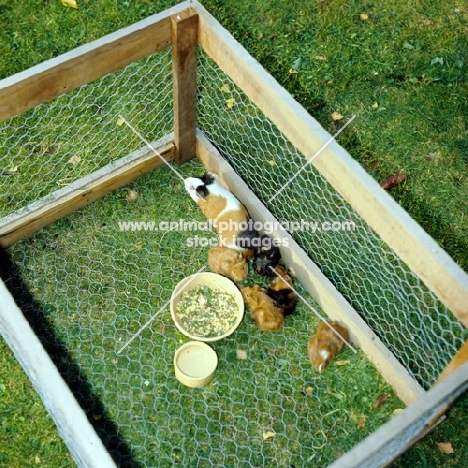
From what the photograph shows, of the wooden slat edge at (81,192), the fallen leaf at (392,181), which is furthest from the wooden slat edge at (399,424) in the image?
the wooden slat edge at (81,192)

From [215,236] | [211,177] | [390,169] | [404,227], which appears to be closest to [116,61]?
[211,177]

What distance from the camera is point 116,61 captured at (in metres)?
3.05

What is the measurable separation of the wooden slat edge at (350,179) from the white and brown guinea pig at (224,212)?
2.01 feet

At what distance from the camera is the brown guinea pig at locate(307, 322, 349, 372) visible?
3219 mm

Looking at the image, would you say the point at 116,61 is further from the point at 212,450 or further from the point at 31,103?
the point at 212,450

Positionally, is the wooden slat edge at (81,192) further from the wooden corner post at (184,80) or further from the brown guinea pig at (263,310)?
the brown guinea pig at (263,310)

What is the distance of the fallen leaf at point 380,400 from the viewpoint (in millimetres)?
3176

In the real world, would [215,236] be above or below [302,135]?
Answer: below

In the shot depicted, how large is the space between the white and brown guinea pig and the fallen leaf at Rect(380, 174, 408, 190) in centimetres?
100

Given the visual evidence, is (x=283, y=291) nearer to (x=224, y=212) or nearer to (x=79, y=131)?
(x=224, y=212)

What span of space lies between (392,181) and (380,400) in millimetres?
1434

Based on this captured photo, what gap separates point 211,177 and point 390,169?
4.00 ft

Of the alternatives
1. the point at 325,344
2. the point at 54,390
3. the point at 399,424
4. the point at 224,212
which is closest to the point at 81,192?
the point at 224,212

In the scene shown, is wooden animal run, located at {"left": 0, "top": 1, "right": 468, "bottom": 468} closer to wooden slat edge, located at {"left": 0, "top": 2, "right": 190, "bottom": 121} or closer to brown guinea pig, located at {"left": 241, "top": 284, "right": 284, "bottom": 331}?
wooden slat edge, located at {"left": 0, "top": 2, "right": 190, "bottom": 121}
